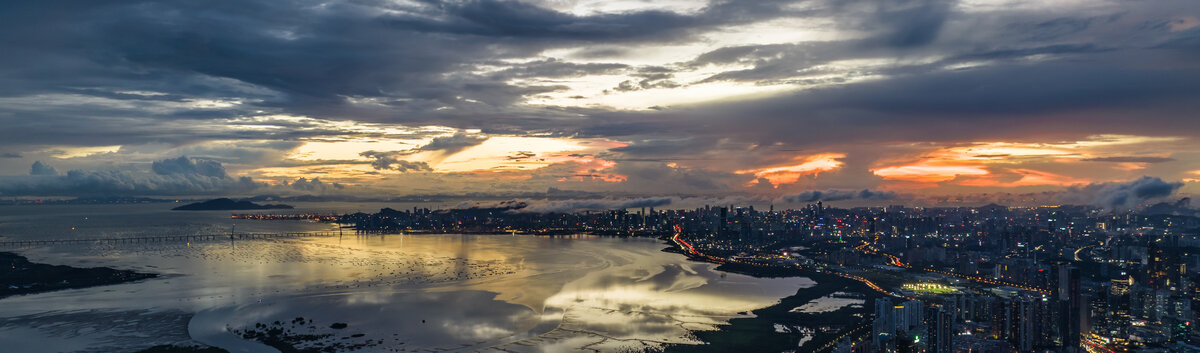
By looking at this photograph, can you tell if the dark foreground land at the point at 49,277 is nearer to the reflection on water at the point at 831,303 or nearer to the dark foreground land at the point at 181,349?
the dark foreground land at the point at 181,349

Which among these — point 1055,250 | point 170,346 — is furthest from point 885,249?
point 170,346

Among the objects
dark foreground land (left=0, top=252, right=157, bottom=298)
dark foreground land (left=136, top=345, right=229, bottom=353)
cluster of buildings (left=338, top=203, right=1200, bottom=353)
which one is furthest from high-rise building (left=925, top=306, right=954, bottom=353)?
dark foreground land (left=0, top=252, right=157, bottom=298)

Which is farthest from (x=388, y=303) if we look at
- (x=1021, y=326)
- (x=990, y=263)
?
(x=990, y=263)

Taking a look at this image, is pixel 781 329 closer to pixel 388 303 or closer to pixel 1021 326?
pixel 1021 326

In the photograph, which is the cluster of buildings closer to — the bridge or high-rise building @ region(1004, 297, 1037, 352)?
high-rise building @ region(1004, 297, 1037, 352)

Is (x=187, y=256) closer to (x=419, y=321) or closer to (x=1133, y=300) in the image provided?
(x=419, y=321)

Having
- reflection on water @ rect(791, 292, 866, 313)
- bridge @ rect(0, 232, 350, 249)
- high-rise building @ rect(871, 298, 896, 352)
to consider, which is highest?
bridge @ rect(0, 232, 350, 249)
